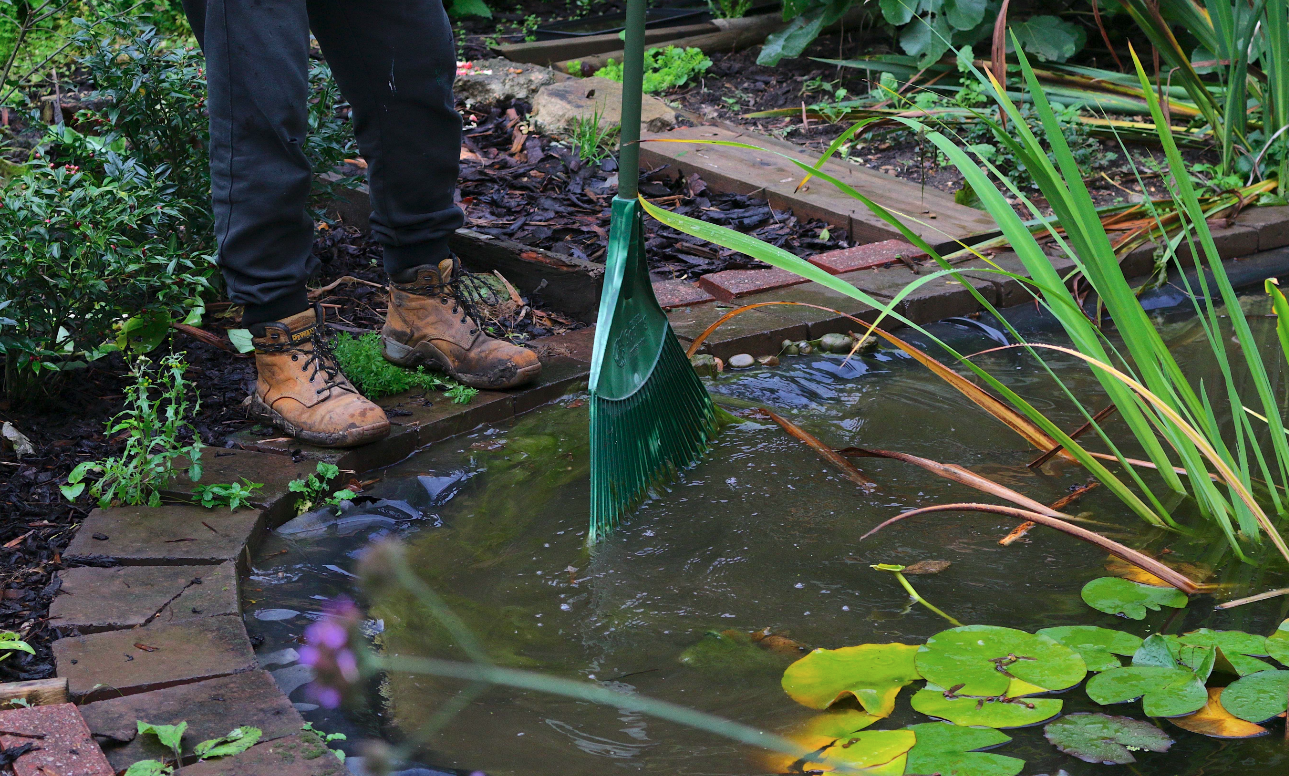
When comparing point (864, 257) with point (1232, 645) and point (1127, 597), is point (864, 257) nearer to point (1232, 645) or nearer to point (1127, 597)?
point (1127, 597)

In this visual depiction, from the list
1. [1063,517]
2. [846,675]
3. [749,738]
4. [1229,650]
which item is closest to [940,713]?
[846,675]

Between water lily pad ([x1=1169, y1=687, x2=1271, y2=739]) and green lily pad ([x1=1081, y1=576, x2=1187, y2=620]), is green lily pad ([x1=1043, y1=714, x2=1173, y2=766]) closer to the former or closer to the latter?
water lily pad ([x1=1169, y1=687, x2=1271, y2=739])

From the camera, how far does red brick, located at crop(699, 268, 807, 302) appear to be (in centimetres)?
288

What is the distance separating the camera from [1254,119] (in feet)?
13.1

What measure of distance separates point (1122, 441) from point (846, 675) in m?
1.02

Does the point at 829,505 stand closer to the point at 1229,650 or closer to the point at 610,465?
the point at 610,465

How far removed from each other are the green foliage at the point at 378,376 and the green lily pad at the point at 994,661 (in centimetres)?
116

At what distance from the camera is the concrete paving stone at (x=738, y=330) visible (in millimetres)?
2596

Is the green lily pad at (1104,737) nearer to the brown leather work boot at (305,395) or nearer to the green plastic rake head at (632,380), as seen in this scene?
the green plastic rake head at (632,380)

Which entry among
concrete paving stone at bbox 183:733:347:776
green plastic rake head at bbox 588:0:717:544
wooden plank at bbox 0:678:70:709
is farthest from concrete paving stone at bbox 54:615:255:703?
green plastic rake head at bbox 588:0:717:544

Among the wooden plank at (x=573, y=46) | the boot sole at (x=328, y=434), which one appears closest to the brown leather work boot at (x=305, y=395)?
the boot sole at (x=328, y=434)

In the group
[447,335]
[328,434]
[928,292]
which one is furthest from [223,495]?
[928,292]

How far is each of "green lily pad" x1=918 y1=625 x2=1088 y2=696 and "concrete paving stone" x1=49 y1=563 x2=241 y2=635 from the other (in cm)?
96

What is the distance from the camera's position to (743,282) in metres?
2.93
